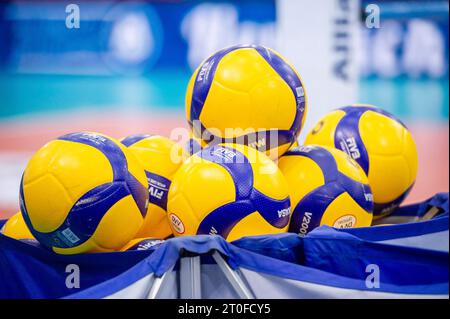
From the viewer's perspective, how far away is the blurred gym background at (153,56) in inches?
302

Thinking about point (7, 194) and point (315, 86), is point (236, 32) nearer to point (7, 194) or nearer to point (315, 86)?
point (315, 86)

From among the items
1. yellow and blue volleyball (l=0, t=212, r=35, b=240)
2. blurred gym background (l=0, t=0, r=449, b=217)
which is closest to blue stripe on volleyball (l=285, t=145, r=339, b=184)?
yellow and blue volleyball (l=0, t=212, r=35, b=240)

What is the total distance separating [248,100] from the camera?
89.7 inches

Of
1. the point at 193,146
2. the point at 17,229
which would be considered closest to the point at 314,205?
the point at 193,146

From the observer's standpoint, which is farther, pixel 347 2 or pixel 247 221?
pixel 347 2

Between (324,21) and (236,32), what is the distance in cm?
270

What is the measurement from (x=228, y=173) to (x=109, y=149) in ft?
1.34

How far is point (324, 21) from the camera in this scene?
5.23 meters

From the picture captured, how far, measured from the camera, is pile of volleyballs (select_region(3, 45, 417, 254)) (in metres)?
2.02

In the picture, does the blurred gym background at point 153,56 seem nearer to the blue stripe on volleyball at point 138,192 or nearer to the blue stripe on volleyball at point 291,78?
the blue stripe on volleyball at point 291,78

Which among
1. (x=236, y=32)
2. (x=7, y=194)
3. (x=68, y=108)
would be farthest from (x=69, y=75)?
(x=7, y=194)

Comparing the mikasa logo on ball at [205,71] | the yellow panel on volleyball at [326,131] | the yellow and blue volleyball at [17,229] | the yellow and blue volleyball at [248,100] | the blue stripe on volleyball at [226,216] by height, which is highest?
the mikasa logo on ball at [205,71]

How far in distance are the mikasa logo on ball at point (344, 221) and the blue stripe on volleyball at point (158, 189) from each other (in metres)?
0.66

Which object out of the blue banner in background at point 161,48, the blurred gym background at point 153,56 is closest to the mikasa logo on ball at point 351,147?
the blurred gym background at point 153,56
